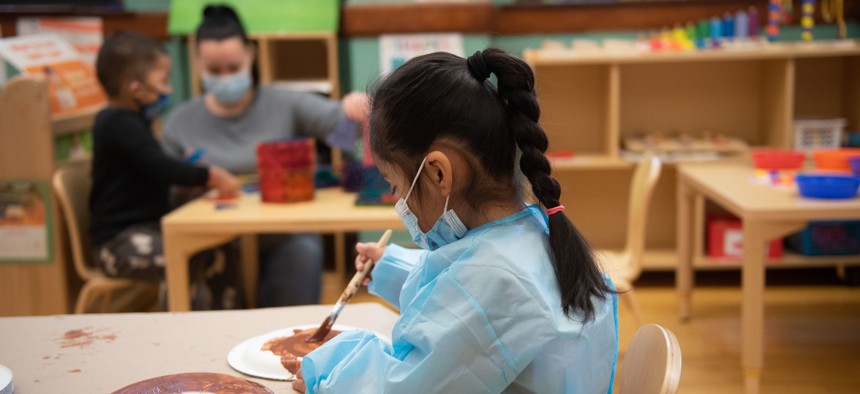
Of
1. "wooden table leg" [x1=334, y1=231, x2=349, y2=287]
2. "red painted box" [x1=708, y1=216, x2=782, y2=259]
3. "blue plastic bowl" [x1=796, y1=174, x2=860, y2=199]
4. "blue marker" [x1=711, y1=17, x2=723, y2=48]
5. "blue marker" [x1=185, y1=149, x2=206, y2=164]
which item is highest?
"blue marker" [x1=711, y1=17, x2=723, y2=48]

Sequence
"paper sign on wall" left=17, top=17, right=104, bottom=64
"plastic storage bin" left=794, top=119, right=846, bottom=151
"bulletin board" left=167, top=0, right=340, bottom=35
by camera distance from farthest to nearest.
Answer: "bulletin board" left=167, top=0, right=340, bottom=35 → "paper sign on wall" left=17, top=17, right=104, bottom=64 → "plastic storage bin" left=794, top=119, right=846, bottom=151

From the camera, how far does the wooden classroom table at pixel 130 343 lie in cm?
120

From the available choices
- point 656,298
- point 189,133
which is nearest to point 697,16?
point 656,298

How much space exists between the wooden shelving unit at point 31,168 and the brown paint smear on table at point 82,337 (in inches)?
53.9

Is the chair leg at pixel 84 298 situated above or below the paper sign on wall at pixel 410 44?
below

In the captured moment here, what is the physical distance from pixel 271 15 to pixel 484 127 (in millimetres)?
3016

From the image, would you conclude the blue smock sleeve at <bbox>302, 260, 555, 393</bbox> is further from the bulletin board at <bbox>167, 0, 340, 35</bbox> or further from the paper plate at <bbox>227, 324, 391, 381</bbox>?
the bulletin board at <bbox>167, 0, 340, 35</bbox>

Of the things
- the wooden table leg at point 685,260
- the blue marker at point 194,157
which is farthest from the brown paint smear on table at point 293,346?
the wooden table leg at point 685,260

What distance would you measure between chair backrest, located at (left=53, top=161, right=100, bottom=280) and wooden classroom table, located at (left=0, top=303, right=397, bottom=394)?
1153mm

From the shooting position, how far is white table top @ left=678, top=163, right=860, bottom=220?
2.26 m

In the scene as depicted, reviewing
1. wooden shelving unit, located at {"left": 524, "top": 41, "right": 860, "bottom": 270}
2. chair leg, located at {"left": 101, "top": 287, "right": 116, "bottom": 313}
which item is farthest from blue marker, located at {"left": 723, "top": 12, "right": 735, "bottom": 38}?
chair leg, located at {"left": 101, "top": 287, "right": 116, "bottom": 313}

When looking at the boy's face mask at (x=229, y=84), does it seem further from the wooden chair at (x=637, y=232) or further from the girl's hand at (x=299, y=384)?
the girl's hand at (x=299, y=384)

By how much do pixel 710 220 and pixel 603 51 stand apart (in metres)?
0.86

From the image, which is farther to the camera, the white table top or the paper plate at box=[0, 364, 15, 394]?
the white table top
